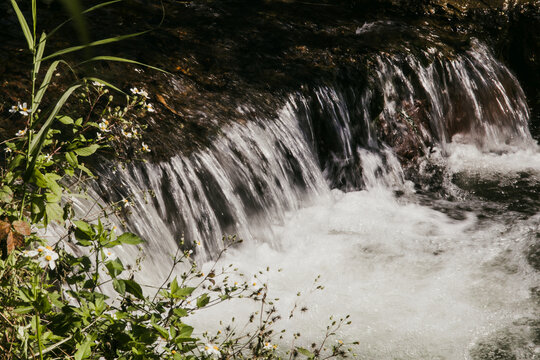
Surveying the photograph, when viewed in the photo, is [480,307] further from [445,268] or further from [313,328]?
[313,328]

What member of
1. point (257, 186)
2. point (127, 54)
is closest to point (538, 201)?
point (257, 186)

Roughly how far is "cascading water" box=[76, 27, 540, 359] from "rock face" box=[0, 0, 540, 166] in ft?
0.67

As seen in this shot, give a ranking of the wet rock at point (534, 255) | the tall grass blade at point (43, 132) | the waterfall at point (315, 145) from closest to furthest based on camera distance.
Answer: the tall grass blade at point (43, 132) < the waterfall at point (315, 145) < the wet rock at point (534, 255)

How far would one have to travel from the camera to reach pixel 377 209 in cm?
573

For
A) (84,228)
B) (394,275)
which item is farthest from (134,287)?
(394,275)

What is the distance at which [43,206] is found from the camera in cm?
218

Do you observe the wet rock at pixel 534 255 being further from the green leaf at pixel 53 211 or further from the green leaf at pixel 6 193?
the green leaf at pixel 6 193

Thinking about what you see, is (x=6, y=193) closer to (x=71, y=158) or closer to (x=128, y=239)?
(x=71, y=158)

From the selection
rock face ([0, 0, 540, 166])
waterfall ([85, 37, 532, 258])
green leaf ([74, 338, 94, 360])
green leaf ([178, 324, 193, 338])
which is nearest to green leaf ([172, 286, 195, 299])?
green leaf ([178, 324, 193, 338])

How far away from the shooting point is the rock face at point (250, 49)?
17.2 feet

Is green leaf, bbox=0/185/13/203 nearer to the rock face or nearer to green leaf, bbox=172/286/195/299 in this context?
green leaf, bbox=172/286/195/299

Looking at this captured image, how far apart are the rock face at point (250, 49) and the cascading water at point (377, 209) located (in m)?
0.20

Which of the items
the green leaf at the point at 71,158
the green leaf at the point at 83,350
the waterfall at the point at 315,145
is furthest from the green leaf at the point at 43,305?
the waterfall at the point at 315,145

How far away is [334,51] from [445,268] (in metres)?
3.16
